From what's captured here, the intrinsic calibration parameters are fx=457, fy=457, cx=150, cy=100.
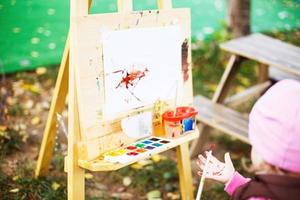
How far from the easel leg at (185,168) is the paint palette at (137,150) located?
244 mm

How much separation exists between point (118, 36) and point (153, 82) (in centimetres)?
31

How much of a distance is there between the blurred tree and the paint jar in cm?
239

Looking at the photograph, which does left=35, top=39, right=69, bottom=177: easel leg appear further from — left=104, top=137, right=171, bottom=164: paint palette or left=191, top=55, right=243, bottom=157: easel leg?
left=191, top=55, right=243, bottom=157: easel leg

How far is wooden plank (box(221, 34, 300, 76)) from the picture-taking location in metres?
2.73

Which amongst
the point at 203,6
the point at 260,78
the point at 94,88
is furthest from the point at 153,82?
the point at 203,6

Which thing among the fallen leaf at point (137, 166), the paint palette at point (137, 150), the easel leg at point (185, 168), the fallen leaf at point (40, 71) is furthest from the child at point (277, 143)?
the fallen leaf at point (40, 71)

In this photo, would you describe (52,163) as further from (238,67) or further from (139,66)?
(238,67)

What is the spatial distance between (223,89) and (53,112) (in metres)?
1.31

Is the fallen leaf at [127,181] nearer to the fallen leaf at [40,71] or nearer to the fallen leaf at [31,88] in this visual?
the fallen leaf at [31,88]

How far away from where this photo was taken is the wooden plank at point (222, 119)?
9.71ft

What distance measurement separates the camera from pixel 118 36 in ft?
6.56

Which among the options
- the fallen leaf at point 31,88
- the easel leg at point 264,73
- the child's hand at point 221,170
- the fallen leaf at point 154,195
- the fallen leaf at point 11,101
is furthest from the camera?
the easel leg at point 264,73

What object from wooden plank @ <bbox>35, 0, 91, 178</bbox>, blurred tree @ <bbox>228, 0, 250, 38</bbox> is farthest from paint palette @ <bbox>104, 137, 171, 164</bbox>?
blurred tree @ <bbox>228, 0, 250, 38</bbox>

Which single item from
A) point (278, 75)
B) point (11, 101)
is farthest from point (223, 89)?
point (11, 101)
